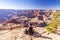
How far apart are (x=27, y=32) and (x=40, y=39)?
12.7 ft

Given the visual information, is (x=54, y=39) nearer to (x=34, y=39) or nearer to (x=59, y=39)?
(x=59, y=39)

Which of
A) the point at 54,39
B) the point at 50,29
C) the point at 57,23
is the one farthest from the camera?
the point at 57,23

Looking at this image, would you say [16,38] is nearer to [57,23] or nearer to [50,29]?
[50,29]

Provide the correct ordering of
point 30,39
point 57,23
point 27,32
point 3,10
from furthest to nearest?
point 3,10, point 57,23, point 27,32, point 30,39

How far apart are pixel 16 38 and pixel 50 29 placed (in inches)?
455

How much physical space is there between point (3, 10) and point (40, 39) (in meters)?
137

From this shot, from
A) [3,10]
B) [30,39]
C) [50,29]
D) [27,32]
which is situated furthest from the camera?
[3,10]

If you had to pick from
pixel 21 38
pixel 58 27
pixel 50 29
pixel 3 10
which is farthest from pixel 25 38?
pixel 3 10

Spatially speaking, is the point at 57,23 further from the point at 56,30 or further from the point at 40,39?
the point at 40,39

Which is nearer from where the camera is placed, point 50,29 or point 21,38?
point 21,38

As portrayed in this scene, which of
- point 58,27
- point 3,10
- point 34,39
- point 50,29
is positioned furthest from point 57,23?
point 3,10

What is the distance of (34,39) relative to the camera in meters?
20.7

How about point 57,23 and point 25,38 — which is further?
point 57,23

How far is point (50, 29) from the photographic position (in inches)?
1164
